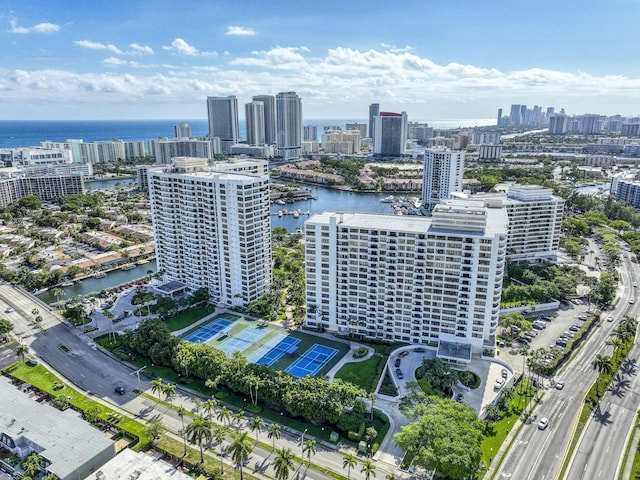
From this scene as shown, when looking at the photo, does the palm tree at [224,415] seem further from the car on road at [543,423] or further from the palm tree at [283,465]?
the car on road at [543,423]

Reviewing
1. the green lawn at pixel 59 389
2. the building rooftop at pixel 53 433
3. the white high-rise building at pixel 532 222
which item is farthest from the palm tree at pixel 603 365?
the building rooftop at pixel 53 433

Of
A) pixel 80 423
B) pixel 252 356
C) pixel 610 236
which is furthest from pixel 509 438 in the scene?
pixel 610 236

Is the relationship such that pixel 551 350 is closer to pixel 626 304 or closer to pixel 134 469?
pixel 626 304

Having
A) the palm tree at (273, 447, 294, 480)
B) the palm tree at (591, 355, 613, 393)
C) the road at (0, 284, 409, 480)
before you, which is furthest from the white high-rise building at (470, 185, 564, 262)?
the palm tree at (273, 447, 294, 480)

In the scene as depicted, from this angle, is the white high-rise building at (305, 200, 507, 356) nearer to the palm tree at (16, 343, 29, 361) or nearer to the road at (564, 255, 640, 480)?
the road at (564, 255, 640, 480)

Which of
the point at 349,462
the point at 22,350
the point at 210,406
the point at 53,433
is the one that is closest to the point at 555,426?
the point at 349,462

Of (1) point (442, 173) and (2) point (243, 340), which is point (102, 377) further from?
(1) point (442, 173)
